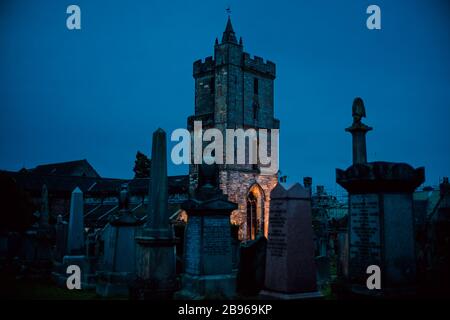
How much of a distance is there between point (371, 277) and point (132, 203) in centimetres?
3284

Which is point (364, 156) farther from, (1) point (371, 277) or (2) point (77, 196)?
(2) point (77, 196)

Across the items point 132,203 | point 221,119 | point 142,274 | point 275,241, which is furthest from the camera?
point 132,203

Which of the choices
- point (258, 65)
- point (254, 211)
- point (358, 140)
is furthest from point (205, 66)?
point (358, 140)

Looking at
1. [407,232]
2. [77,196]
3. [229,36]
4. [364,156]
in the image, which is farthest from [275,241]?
[229,36]

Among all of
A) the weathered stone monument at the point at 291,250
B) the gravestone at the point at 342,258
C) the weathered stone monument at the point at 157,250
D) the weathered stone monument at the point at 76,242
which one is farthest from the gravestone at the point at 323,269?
the weathered stone monument at the point at 76,242

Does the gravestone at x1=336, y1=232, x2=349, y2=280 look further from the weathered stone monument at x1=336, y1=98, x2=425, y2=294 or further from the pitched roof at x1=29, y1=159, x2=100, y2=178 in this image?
the pitched roof at x1=29, y1=159, x2=100, y2=178

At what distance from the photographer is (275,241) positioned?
7.32 meters

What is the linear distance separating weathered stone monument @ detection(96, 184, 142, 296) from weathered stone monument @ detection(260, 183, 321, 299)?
15.7ft

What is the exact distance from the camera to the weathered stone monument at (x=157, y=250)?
8.08 metres

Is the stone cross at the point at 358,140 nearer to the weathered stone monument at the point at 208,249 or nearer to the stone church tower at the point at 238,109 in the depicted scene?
the weathered stone monument at the point at 208,249

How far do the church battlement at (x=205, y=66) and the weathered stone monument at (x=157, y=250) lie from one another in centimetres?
2768

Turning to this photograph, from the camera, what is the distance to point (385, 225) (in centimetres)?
650

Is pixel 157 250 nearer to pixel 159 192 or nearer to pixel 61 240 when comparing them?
pixel 159 192

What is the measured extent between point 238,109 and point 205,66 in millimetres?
5638
